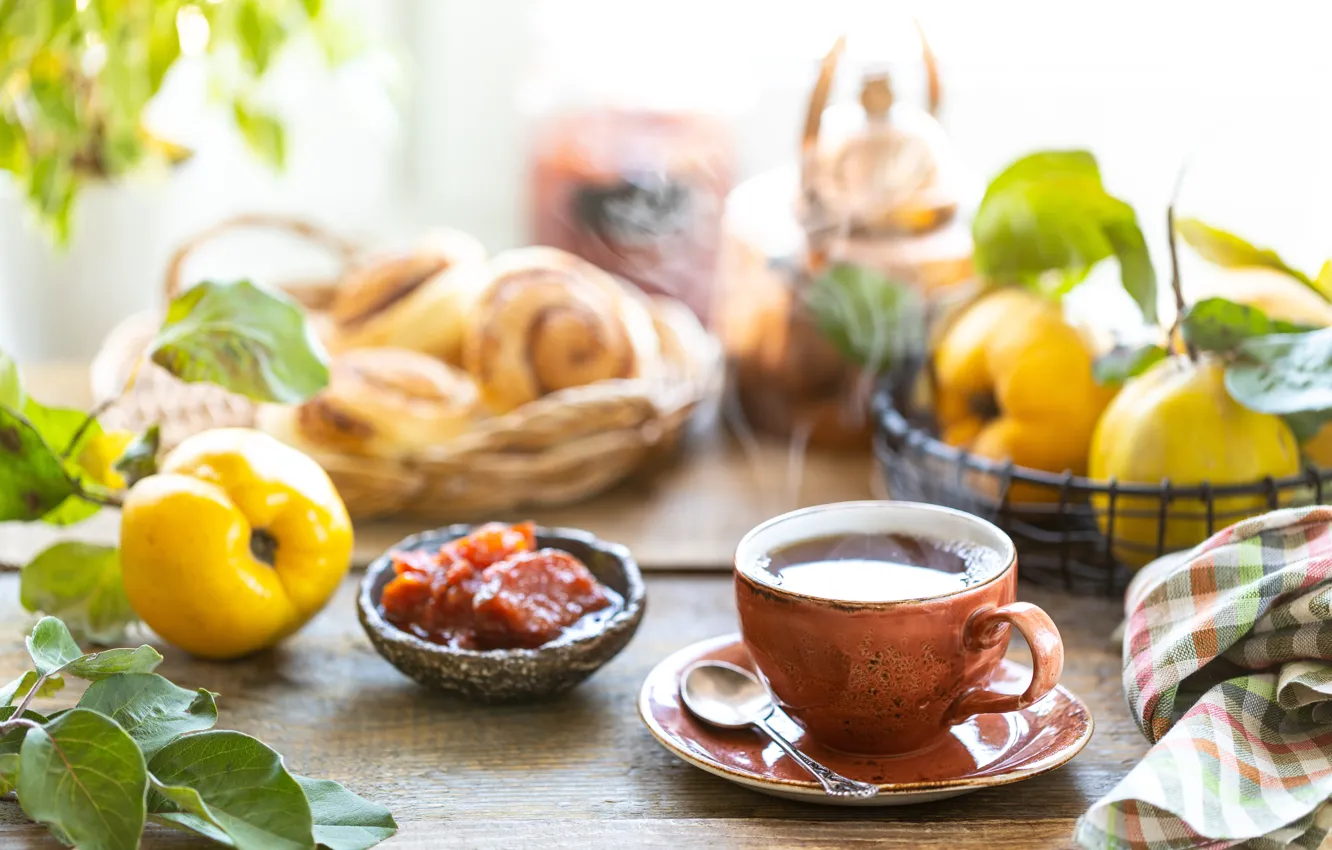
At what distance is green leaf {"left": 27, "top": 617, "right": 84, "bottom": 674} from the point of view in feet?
1.89

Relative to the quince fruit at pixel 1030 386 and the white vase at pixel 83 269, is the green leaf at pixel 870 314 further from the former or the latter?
the white vase at pixel 83 269

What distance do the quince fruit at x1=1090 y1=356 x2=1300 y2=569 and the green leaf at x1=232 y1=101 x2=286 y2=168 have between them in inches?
28.3

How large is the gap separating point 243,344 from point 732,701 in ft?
1.11

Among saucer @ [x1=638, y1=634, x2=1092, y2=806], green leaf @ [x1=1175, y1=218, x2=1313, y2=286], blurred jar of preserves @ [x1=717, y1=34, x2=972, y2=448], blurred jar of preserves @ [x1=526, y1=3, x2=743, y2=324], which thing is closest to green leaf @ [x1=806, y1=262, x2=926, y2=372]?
blurred jar of preserves @ [x1=717, y1=34, x2=972, y2=448]

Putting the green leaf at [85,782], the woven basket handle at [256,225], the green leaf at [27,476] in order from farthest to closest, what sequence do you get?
the woven basket handle at [256,225], the green leaf at [27,476], the green leaf at [85,782]

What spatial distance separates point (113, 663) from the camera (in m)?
0.58

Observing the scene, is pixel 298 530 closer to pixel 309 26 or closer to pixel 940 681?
pixel 940 681

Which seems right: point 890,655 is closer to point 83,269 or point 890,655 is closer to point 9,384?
point 9,384

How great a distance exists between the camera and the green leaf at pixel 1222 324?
77cm

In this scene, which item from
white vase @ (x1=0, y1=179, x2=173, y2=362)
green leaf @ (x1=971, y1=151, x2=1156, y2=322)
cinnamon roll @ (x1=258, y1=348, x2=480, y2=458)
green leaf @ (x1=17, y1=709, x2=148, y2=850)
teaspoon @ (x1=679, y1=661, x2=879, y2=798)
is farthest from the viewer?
white vase @ (x1=0, y1=179, x2=173, y2=362)

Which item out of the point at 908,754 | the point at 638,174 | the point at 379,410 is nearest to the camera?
the point at 908,754

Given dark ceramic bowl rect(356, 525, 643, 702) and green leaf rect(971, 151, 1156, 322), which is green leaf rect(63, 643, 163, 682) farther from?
green leaf rect(971, 151, 1156, 322)

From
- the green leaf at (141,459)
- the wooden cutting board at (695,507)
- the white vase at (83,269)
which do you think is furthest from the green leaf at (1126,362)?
the white vase at (83,269)

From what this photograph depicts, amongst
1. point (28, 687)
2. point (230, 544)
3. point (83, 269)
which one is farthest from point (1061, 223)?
point (83, 269)
